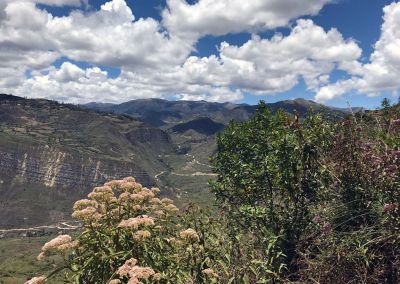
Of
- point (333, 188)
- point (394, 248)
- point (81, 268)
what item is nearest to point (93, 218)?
point (81, 268)

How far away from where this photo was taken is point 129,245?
A: 8.76m

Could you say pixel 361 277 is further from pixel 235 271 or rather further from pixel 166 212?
pixel 166 212

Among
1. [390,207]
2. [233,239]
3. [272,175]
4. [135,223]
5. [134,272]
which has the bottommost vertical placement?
[233,239]

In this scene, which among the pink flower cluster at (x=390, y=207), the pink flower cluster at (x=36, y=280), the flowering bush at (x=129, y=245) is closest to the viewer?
the pink flower cluster at (x=36, y=280)

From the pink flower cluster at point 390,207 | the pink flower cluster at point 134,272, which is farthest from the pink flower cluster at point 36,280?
the pink flower cluster at point 390,207

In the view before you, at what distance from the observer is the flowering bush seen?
8.38 m

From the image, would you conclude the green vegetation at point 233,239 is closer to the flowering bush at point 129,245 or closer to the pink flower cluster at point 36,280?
the flowering bush at point 129,245

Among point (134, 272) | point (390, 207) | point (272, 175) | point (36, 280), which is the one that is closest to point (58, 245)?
point (36, 280)

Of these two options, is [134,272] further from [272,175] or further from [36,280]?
[272,175]

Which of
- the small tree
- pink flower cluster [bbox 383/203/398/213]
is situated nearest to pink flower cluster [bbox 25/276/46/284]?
Answer: the small tree

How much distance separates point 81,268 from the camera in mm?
8430

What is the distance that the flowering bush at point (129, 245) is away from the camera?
8.38 m

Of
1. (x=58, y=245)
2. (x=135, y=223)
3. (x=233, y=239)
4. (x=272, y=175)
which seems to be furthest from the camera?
(x=272, y=175)

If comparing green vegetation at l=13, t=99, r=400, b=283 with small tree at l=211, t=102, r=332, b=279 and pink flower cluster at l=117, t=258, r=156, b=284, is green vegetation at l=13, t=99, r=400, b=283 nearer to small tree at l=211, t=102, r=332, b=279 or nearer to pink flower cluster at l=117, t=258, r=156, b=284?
pink flower cluster at l=117, t=258, r=156, b=284
